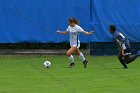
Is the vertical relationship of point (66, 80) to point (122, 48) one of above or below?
below

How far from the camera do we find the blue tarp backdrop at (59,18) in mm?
24969

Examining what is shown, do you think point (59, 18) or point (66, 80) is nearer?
point (66, 80)

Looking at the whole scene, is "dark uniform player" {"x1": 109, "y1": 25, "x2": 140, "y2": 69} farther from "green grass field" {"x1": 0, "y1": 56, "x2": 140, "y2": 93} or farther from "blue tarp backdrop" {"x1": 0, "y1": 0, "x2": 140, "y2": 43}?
"blue tarp backdrop" {"x1": 0, "y1": 0, "x2": 140, "y2": 43}

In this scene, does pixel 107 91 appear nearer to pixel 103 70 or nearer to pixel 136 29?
pixel 103 70

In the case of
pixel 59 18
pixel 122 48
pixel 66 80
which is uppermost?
pixel 59 18

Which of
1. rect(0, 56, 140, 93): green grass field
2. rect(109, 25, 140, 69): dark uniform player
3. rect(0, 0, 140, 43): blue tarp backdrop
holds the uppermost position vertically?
rect(0, 0, 140, 43): blue tarp backdrop

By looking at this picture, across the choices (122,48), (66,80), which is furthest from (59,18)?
(66,80)

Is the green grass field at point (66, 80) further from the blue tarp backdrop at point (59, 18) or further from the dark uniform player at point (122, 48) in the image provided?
the blue tarp backdrop at point (59, 18)

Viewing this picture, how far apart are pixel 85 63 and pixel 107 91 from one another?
710 cm

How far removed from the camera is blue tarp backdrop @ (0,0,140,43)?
983 inches

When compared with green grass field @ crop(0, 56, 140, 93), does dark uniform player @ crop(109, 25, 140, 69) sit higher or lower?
higher

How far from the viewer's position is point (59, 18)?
25188 millimetres

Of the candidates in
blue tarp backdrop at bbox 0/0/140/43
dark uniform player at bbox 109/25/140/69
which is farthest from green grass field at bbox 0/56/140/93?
blue tarp backdrop at bbox 0/0/140/43

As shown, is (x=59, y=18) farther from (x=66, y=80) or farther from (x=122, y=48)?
(x=66, y=80)
